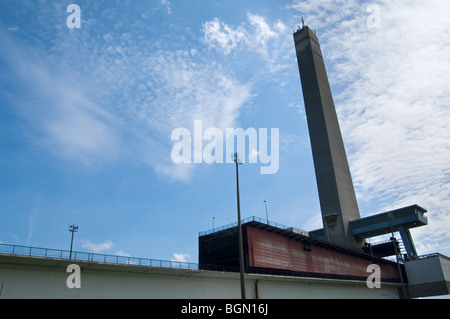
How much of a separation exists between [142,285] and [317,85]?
84.4m

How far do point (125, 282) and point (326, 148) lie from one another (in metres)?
73.5

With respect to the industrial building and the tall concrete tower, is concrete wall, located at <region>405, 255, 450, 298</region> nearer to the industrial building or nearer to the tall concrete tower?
the industrial building

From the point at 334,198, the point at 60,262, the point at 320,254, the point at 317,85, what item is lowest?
the point at 60,262

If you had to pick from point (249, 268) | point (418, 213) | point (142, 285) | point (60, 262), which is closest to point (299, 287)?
point (249, 268)

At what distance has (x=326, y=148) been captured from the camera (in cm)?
8906

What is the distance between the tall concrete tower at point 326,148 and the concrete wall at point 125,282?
4336 centimetres

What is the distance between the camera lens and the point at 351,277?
57188 mm

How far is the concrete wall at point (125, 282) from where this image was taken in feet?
69.1

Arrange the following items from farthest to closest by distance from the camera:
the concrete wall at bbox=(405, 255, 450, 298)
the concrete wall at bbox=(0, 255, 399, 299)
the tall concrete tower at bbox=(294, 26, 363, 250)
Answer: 1. the tall concrete tower at bbox=(294, 26, 363, 250)
2. the concrete wall at bbox=(405, 255, 450, 298)
3. the concrete wall at bbox=(0, 255, 399, 299)

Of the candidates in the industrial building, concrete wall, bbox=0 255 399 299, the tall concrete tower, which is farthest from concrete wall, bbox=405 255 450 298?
concrete wall, bbox=0 255 399 299

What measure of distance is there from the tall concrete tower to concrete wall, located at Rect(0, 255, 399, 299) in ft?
142

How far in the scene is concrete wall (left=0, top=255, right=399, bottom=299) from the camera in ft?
69.1
